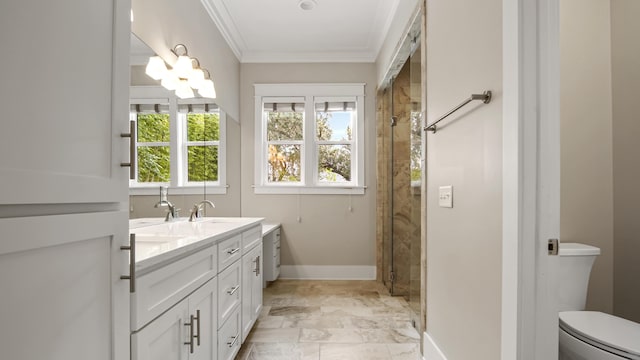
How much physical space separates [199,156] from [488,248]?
6.93ft

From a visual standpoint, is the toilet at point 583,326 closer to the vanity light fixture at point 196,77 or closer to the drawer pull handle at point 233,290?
the drawer pull handle at point 233,290

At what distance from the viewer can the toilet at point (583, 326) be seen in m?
1.30

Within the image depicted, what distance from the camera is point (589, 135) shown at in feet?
6.68

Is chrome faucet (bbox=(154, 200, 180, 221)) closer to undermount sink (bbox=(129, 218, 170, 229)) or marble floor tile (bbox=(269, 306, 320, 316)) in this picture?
undermount sink (bbox=(129, 218, 170, 229))

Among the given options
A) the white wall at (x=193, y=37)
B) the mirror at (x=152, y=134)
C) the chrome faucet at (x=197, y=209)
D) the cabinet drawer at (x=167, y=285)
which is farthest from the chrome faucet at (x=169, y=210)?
the white wall at (x=193, y=37)

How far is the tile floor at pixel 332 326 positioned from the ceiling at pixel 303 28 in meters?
2.67

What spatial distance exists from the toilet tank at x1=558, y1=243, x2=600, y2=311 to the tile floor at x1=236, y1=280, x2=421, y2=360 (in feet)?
3.01

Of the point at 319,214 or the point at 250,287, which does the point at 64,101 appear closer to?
the point at 250,287

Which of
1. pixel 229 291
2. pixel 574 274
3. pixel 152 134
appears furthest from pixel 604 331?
pixel 152 134

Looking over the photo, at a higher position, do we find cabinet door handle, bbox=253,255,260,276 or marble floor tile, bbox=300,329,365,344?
cabinet door handle, bbox=253,255,260,276

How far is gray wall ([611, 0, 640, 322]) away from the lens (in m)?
1.97

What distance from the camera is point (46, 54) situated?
65 cm

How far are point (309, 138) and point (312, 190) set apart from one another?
2.08 ft

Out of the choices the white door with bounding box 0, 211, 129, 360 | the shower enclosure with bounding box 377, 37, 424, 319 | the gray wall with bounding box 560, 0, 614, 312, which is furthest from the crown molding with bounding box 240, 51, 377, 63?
the white door with bounding box 0, 211, 129, 360
